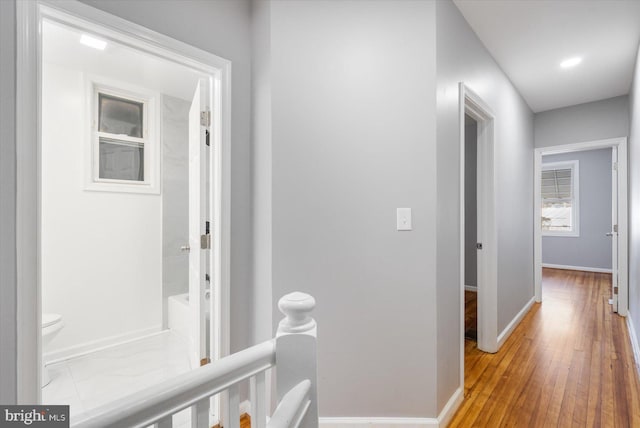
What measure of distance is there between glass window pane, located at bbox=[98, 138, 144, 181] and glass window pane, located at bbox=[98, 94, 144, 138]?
4.5 inches

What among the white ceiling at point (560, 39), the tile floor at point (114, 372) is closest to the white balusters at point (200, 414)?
the tile floor at point (114, 372)

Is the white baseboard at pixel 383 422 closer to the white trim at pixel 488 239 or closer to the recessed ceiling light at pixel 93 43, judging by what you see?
the white trim at pixel 488 239

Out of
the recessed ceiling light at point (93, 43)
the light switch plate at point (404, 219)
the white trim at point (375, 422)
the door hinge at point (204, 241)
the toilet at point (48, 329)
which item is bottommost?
the white trim at point (375, 422)

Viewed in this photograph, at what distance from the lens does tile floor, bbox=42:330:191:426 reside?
2072 mm

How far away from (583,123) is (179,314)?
5326 millimetres

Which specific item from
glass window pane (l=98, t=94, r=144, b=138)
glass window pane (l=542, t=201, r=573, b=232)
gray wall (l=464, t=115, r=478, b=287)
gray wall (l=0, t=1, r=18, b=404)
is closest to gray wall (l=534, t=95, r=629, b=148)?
gray wall (l=464, t=115, r=478, b=287)

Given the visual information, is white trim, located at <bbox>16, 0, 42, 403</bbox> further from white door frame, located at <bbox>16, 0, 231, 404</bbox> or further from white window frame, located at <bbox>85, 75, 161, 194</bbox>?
white window frame, located at <bbox>85, 75, 161, 194</bbox>

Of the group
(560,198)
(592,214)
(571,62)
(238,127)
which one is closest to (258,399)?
(238,127)

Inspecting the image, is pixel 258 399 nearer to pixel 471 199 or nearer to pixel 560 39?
pixel 560 39

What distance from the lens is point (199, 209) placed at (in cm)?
194

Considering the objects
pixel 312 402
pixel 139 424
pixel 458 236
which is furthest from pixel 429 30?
pixel 139 424

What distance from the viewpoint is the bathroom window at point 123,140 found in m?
2.81

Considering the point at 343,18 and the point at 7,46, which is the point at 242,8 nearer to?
the point at 343,18

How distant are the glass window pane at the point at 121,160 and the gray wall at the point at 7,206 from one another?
1942 millimetres
